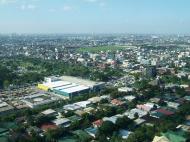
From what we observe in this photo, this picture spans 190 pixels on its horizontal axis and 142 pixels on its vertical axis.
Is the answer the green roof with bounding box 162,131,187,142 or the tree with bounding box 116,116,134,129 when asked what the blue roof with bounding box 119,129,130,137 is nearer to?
the tree with bounding box 116,116,134,129

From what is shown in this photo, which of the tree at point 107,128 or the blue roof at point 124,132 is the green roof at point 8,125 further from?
the blue roof at point 124,132

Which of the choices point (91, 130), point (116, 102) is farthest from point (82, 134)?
point (116, 102)

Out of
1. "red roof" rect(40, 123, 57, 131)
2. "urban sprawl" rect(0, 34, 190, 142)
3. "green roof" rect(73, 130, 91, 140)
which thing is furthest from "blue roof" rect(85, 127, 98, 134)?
"red roof" rect(40, 123, 57, 131)

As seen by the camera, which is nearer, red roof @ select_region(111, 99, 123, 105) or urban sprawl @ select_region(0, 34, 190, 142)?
urban sprawl @ select_region(0, 34, 190, 142)

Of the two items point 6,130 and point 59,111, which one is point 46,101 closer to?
point 59,111

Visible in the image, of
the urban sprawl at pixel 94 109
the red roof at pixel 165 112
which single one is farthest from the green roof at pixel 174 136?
the red roof at pixel 165 112

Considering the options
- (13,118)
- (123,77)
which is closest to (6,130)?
(13,118)

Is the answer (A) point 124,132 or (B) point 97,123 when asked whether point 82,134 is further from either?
(A) point 124,132

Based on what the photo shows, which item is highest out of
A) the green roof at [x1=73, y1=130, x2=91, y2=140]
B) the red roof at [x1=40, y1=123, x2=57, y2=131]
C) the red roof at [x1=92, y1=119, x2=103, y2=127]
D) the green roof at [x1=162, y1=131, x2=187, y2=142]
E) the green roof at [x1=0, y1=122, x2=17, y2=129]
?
the green roof at [x1=162, y1=131, x2=187, y2=142]

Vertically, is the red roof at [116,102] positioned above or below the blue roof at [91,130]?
above

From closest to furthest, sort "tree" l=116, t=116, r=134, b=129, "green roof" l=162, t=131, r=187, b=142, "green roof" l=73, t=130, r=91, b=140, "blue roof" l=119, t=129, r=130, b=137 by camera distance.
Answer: "green roof" l=162, t=131, r=187, b=142 → "green roof" l=73, t=130, r=91, b=140 → "blue roof" l=119, t=129, r=130, b=137 → "tree" l=116, t=116, r=134, b=129

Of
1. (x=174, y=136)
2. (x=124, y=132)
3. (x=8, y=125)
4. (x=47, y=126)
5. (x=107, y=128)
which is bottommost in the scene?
(x=8, y=125)
